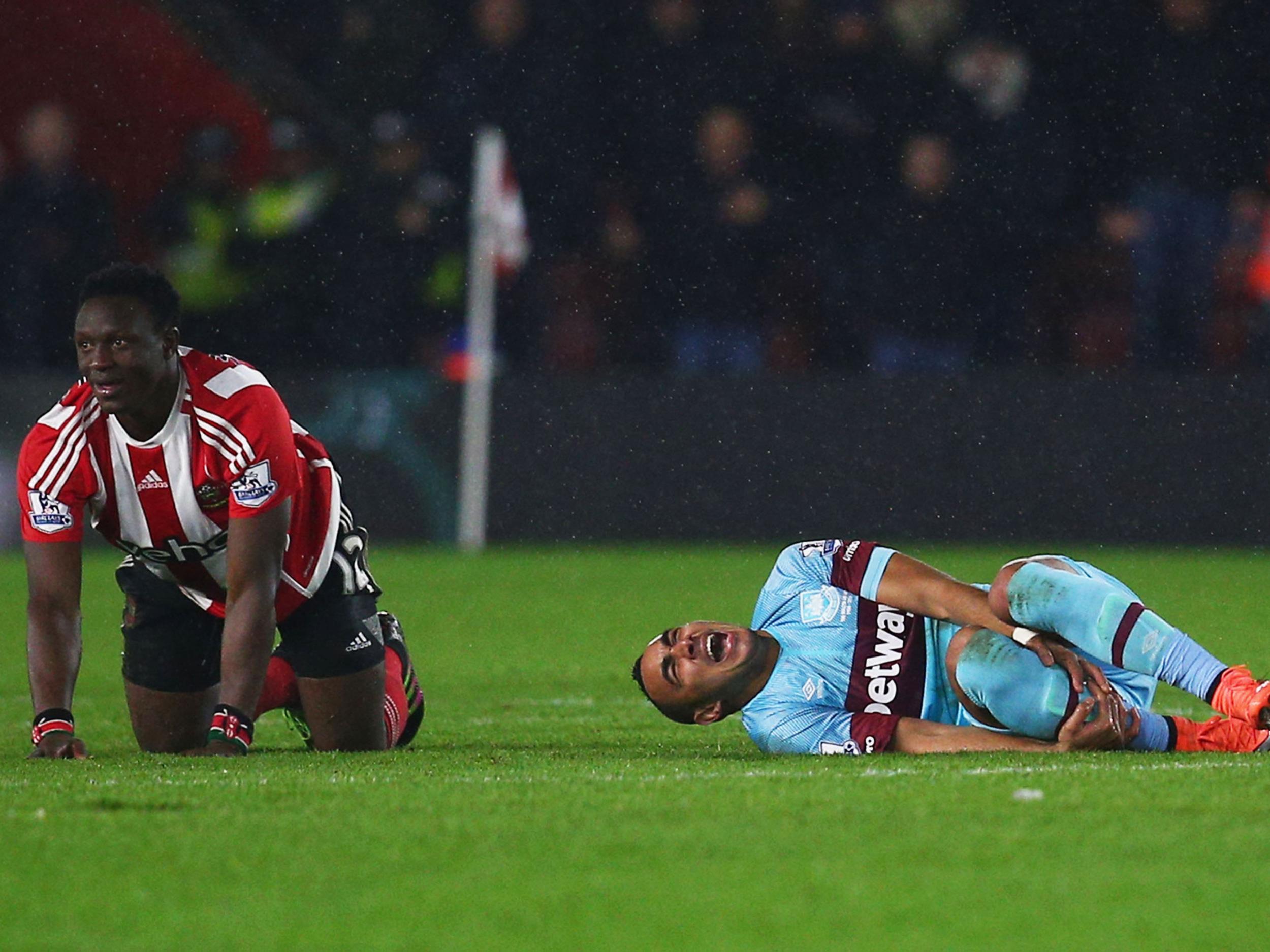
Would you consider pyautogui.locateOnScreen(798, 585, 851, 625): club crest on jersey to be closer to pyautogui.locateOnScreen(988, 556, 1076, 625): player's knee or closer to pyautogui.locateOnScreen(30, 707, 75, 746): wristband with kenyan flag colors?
pyautogui.locateOnScreen(988, 556, 1076, 625): player's knee

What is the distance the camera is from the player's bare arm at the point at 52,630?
5.51 m

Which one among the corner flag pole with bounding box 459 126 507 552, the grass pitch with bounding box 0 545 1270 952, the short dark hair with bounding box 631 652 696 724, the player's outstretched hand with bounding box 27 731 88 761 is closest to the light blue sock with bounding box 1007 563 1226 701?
the grass pitch with bounding box 0 545 1270 952

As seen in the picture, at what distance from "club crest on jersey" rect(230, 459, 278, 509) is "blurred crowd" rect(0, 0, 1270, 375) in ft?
27.7

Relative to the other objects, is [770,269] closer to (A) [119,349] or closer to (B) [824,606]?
(B) [824,606]

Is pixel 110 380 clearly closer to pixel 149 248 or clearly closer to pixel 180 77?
pixel 149 248

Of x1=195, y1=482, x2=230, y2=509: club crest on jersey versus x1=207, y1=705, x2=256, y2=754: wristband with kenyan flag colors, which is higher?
x1=195, y1=482, x2=230, y2=509: club crest on jersey

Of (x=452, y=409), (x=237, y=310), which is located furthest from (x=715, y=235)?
(x=237, y=310)

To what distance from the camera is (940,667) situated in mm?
5551

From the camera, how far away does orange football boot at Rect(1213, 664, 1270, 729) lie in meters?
5.11

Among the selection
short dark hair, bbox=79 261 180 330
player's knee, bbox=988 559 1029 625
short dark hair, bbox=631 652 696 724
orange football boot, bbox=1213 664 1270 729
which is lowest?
short dark hair, bbox=631 652 696 724

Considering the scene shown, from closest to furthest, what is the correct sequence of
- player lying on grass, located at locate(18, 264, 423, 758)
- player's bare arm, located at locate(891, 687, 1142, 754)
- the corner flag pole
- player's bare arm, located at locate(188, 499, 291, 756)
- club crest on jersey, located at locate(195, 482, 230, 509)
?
player's bare arm, located at locate(891, 687, 1142, 754) → player lying on grass, located at locate(18, 264, 423, 758) → player's bare arm, located at locate(188, 499, 291, 756) → club crest on jersey, located at locate(195, 482, 230, 509) → the corner flag pole

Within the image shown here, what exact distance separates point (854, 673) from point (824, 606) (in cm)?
21

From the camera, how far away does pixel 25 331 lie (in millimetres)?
14492

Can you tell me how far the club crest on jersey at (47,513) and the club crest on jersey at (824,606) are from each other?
2006mm
